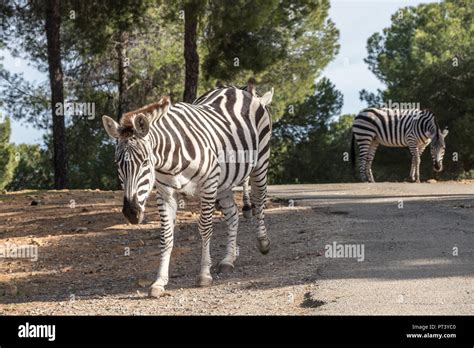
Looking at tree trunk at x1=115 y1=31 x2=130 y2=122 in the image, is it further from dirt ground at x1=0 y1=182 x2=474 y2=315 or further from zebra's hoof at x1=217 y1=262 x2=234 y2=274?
zebra's hoof at x1=217 y1=262 x2=234 y2=274

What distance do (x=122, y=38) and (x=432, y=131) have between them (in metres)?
11.1

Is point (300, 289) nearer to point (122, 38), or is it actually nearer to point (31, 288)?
point (31, 288)

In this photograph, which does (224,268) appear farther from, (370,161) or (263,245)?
(370,161)

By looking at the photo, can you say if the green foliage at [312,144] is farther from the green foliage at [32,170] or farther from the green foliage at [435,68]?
the green foliage at [32,170]

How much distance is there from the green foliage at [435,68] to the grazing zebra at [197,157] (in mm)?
24898

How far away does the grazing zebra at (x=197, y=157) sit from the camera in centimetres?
957

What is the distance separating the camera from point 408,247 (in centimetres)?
1216

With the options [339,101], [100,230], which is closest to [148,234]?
[100,230]

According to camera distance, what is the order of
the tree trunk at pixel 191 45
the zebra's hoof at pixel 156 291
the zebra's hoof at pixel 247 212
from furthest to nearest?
the tree trunk at pixel 191 45 → the zebra's hoof at pixel 247 212 → the zebra's hoof at pixel 156 291

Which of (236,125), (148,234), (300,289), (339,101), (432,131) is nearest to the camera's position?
(300,289)

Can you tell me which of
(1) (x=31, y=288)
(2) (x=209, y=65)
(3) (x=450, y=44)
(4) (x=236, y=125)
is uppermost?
(3) (x=450, y=44)
